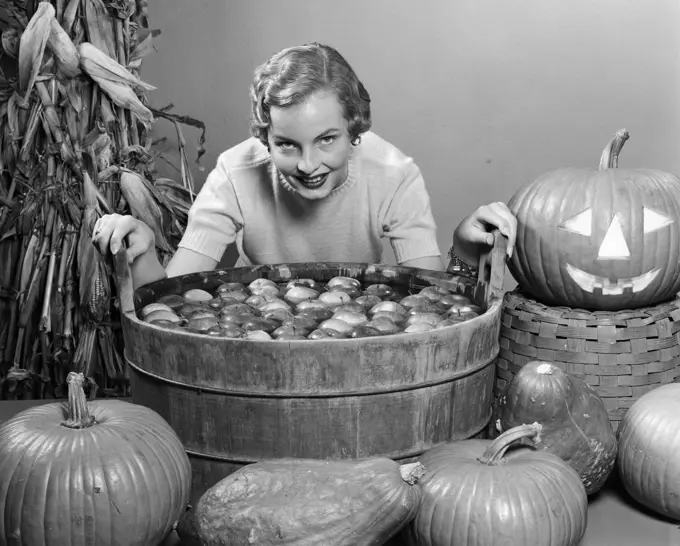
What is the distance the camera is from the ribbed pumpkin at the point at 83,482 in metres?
1.25

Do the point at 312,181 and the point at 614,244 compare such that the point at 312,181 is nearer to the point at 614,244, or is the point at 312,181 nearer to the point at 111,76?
the point at 614,244

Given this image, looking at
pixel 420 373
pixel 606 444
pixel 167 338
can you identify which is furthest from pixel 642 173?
pixel 167 338

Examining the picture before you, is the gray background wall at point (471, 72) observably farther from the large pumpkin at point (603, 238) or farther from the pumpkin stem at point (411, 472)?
the pumpkin stem at point (411, 472)

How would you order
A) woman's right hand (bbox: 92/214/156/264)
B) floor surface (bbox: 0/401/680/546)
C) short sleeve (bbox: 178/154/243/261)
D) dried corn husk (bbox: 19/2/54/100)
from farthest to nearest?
dried corn husk (bbox: 19/2/54/100) < short sleeve (bbox: 178/154/243/261) < woman's right hand (bbox: 92/214/156/264) < floor surface (bbox: 0/401/680/546)

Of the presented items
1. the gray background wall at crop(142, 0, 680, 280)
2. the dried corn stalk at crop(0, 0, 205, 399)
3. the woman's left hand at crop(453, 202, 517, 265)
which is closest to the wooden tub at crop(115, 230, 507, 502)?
the woman's left hand at crop(453, 202, 517, 265)

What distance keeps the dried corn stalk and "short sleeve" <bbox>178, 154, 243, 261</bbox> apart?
45cm

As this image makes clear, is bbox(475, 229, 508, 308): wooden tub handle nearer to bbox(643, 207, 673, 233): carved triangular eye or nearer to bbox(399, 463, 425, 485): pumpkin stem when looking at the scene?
bbox(643, 207, 673, 233): carved triangular eye

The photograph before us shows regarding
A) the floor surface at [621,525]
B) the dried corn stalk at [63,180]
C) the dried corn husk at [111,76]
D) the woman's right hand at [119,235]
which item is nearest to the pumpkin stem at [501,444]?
the floor surface at [621,525]

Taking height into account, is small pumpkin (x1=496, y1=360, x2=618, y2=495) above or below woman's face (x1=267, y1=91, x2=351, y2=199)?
below

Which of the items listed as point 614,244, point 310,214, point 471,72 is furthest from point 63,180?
point 614,244

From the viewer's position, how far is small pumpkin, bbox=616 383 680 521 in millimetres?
1574

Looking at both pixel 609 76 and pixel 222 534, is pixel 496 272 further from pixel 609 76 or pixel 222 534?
pixel 609 76

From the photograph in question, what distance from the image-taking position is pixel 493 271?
1.70 meters

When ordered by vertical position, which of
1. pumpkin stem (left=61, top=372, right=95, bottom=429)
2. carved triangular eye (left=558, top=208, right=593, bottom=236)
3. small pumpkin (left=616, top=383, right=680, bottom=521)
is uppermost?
carved triangular eye (left=558, top=208, right=593, bottom=236)
